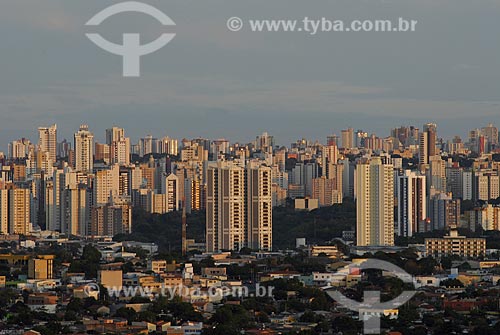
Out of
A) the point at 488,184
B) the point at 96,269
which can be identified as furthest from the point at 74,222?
the point at 96,269

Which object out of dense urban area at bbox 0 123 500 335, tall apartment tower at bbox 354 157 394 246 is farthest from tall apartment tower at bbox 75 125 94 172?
tall apartment tower at bbox 354 157 394 246

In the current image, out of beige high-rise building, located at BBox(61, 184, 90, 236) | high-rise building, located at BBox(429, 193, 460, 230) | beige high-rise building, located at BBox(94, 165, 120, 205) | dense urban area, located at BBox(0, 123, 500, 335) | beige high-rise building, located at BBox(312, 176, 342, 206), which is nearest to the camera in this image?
dense urban area, located at BBox(0, 123, 500, 335)

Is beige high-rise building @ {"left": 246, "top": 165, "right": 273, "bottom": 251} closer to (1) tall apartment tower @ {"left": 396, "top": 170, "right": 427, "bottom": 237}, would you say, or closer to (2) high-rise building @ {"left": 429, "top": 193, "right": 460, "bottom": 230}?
(1) tall apartment tower @ {"left": 396, "top": 170, "right": 427, "bottom": 237}

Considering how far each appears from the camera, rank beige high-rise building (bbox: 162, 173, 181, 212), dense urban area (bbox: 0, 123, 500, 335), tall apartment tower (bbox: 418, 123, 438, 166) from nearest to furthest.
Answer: dense urban area (bbox: 0, 123, 500, 335), beige high-rise building (bbox: 162, 173, 181, 212), tall apartment tower (bbox: 418, 123, 438, 166)

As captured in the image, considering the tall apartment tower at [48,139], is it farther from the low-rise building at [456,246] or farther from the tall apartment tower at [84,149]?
the low-rise building at [456,246]

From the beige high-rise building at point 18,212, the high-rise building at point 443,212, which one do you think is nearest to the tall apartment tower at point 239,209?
the high-rise building at point 443,212

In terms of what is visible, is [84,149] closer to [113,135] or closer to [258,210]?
[113,135]

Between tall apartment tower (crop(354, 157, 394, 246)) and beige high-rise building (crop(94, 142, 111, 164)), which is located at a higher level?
beige high-rise building (crop(94, 142, 111, 164))

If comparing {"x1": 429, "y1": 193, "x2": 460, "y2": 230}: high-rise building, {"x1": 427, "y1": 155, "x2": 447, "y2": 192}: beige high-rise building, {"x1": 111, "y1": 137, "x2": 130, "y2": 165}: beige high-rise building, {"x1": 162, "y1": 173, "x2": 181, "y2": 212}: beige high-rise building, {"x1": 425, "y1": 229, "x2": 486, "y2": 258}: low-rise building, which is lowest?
{"x1": 425, "y1": 229, "x2": 486, "y2": 258}: low-rise building
